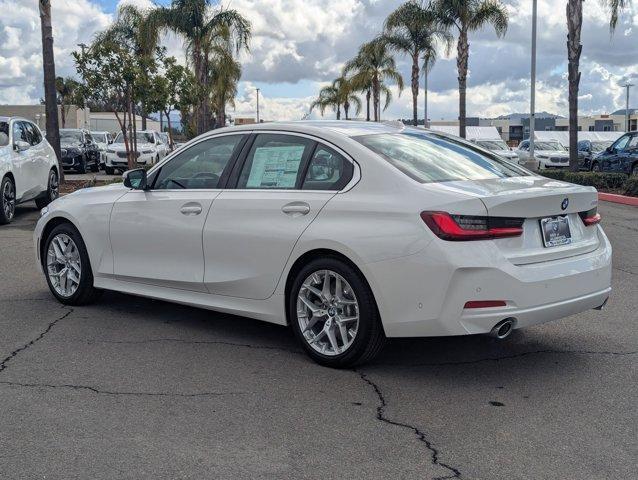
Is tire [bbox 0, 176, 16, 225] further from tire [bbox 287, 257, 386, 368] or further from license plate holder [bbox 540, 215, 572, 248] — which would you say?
license plate holder [bbox 540, 215, 572, 248]

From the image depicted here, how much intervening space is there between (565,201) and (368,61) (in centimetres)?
5051

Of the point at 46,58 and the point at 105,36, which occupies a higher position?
the point at 105,36

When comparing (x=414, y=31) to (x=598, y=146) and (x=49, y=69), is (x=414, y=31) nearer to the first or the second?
(x=598, y=146)

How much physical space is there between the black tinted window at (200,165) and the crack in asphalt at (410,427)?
1958mm

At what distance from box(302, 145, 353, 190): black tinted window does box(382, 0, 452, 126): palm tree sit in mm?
32074

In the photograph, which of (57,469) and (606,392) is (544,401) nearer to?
(606,392)

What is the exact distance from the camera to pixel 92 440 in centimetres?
400

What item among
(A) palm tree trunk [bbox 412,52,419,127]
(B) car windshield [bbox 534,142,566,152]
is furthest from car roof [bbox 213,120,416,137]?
(A) palm tree trunk [bbox 412,52,419,127]

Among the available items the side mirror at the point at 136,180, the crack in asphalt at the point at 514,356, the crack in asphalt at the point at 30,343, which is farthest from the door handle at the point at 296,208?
the crack in asphalt at the point at 30,343

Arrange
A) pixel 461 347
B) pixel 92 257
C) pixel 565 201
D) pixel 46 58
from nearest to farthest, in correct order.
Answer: pixel 565 201, pixel 461 347, pixel 92 257, pixel 46 58

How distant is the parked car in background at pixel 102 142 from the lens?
30.4m

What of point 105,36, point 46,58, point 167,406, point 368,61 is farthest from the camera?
point 368,61

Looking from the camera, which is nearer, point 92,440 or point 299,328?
point 92,440

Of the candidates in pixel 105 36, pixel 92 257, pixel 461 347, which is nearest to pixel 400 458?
pixel 461 347
